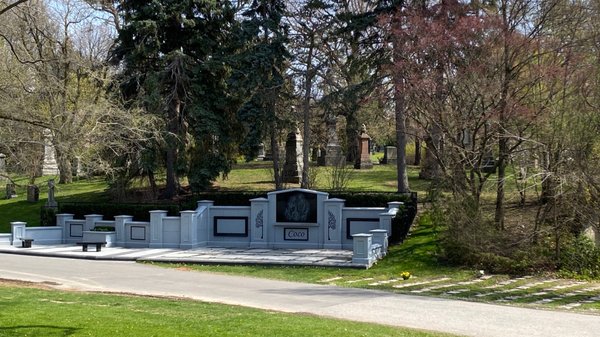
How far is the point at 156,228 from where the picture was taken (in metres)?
27.4

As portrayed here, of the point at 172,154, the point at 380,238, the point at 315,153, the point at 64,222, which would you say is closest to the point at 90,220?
the point at 64,222

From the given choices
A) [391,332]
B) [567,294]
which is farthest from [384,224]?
[391,332]

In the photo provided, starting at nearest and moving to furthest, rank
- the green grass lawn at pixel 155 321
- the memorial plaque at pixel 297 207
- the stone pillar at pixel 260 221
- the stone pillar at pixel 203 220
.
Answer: the green grass lawn at pixel 155 321 < the memorial plaque at pixel 297 207 < the stone pillar at pixel 260 221 < the stone pillar at pixel 203 220

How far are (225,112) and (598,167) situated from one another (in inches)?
744

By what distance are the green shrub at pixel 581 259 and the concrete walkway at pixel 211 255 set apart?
5907 millimetres

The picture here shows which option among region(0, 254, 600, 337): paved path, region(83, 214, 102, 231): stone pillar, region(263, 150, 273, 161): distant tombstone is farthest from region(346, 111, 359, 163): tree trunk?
region(0, 254, 600, 337): paved path

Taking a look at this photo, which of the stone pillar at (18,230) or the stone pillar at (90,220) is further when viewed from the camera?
the stone pillar at (90,220)

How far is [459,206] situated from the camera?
21234mm

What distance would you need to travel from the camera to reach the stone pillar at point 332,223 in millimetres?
26000

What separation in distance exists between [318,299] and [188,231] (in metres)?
12.9

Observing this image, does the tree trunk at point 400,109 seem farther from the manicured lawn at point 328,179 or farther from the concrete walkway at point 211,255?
the concrete walkway at point 211,255

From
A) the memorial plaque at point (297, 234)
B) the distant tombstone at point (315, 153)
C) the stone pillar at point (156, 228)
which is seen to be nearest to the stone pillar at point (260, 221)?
the memorial plaque at point (297, 234)

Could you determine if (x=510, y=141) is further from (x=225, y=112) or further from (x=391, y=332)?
(x=225, y=112)

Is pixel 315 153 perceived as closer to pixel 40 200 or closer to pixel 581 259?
pixel 40 200
